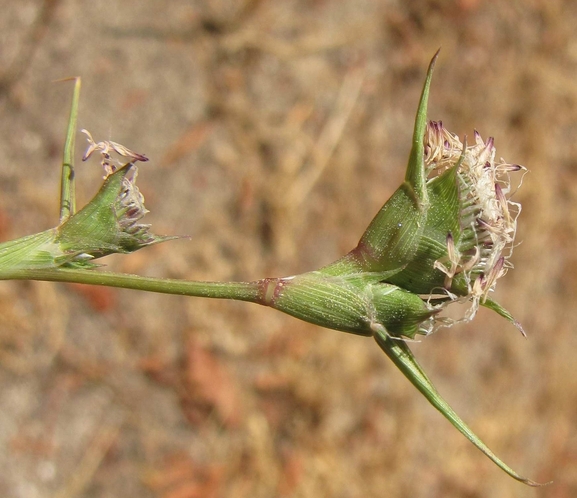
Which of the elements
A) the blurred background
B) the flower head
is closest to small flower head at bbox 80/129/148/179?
the flower head

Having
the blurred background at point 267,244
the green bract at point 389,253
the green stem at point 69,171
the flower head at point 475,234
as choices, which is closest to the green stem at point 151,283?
the green bract at point 389,253

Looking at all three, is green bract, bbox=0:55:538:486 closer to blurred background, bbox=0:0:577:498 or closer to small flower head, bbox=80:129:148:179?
small flower head, bbox=80:129:148:179

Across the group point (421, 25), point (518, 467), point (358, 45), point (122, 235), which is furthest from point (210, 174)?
point (518, 467)

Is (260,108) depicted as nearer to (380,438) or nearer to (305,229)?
(305,229)

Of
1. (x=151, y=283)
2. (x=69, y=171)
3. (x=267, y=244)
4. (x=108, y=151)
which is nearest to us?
(x=151, y=283)

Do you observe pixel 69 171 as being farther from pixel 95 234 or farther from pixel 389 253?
pixel 389 253

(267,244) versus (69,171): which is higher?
(69,171)

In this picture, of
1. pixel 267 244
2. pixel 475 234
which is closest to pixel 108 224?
pixel 475 234
